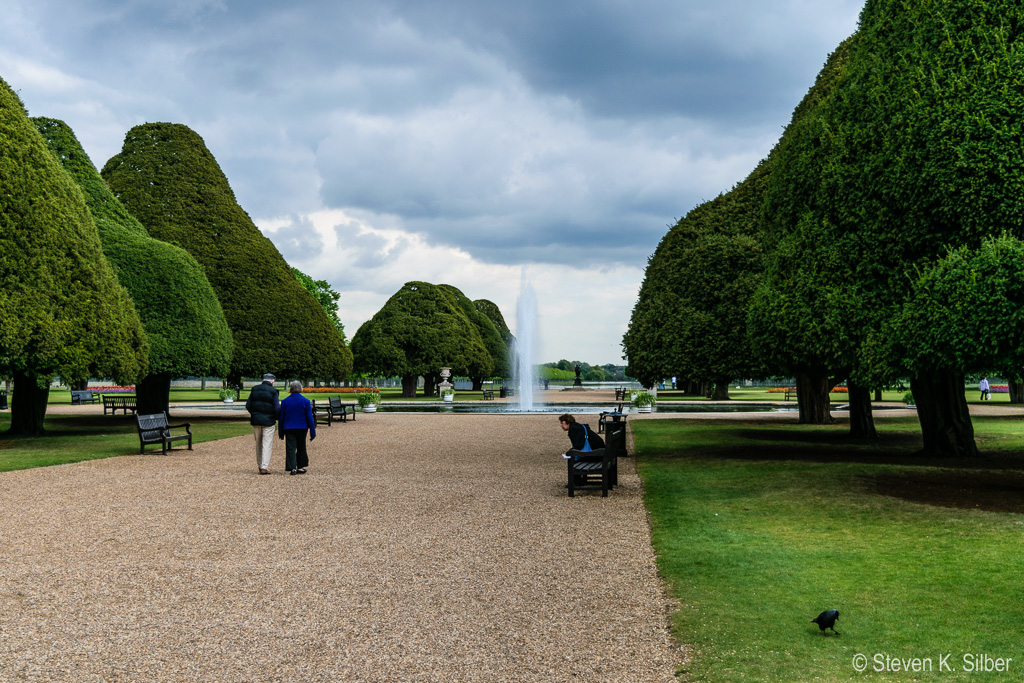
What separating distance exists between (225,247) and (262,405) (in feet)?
71.2

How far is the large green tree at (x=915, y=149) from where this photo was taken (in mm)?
10539

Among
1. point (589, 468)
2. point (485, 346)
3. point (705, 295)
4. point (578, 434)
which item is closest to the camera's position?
point (589, 468)

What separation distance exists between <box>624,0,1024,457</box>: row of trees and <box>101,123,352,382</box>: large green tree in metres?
21.9

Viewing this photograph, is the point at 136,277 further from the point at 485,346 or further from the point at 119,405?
the point at 485,346

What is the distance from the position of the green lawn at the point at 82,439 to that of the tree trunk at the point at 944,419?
16355 mm

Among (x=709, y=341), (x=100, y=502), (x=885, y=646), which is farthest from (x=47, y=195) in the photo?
(x=885, y=646)

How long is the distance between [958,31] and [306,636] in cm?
1225

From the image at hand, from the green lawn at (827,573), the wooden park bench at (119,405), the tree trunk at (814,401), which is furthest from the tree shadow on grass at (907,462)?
the wooden park bench at (119,405)

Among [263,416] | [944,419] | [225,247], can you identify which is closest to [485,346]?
[225,247]

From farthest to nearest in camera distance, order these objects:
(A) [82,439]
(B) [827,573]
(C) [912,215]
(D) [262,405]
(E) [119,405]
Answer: (E) [119,405] → (A) [82,439] → (D) [262,405] → (C) [912,215] → (B) [827,573]

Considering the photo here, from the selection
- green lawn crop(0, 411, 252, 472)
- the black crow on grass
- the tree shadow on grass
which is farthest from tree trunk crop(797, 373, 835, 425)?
the black crow on grass

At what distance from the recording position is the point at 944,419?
15.4 meters

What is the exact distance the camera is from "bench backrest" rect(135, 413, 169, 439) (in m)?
16.6

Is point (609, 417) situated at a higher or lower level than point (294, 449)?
higher
